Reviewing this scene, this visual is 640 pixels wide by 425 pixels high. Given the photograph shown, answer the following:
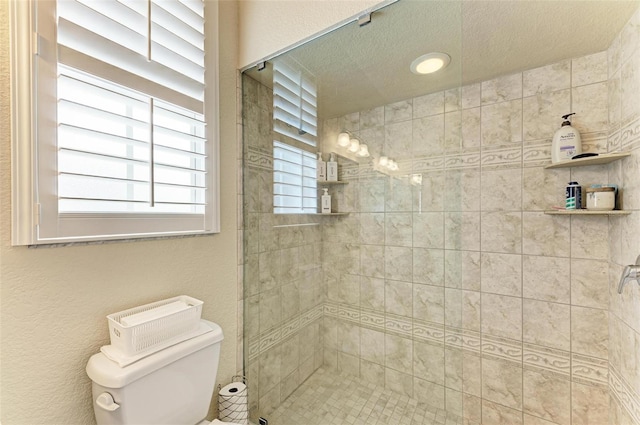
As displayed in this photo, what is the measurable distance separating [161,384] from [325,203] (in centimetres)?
101

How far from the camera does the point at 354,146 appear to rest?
1388mm

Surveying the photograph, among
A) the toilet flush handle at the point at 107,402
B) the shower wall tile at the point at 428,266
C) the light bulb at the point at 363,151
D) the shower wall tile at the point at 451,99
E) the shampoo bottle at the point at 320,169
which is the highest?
the shower wall tile at the point at 451,99

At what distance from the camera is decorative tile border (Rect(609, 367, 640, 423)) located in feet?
3.73

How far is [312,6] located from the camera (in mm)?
1159

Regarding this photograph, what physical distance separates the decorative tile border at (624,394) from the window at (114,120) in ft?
6.64

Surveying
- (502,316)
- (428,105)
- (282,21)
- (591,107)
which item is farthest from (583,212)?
(282,21)

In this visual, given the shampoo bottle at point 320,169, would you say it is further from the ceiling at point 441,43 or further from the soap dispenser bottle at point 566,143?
the soap dispenser bottle at point 566,143

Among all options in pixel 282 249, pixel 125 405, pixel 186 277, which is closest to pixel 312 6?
pixel 282 249

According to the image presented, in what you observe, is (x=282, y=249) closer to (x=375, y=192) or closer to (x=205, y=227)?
(x=205, y=227)

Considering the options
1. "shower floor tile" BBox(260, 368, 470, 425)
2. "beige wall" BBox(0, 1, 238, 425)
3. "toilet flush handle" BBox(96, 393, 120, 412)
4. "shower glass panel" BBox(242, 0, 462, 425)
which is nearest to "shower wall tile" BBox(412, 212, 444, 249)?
"shower glass panel" BBox(242, 0, 462, 425)

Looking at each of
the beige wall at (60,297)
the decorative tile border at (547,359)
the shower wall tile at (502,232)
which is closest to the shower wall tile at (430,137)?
the shower wall tile at (502,232)

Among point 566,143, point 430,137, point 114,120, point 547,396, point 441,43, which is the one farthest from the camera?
point 547,396

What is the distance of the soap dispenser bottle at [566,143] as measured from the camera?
137cm

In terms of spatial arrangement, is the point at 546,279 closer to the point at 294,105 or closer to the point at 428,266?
the point at 428,266
